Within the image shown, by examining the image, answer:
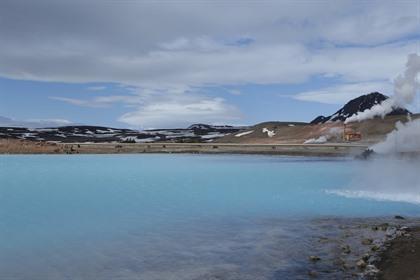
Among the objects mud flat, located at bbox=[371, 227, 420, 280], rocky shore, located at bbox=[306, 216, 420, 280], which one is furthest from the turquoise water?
mud flat, located at bbox=[371, 227, 420, 280]

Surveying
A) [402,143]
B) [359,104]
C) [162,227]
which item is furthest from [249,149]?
[162,227]

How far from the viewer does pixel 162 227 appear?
576 inches

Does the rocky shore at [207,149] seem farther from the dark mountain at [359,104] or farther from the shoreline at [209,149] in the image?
the dark mountain at [359,104]

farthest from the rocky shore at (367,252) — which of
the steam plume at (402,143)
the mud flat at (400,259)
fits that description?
the steam plume at (402,143)

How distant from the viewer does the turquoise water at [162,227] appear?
1006cm

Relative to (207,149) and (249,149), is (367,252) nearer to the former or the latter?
(249,149)

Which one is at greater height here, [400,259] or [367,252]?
[400,259]

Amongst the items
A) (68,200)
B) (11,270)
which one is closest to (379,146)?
(68,200)

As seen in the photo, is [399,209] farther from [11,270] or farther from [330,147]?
[330,147]

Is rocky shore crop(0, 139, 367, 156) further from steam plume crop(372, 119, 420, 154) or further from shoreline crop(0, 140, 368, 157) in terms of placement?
steam plume crop(372, 119, 420, 154)

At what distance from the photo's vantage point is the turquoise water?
10.1 metres

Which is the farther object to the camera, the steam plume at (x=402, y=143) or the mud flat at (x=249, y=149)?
the mud flat at (x=249, y=149)

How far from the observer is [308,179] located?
32.1m

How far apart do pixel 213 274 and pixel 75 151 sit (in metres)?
74.7
